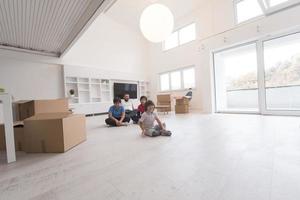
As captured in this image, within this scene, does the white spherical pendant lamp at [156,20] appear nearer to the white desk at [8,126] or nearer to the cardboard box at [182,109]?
the cardboard box at [182,109]

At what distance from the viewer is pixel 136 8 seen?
6652mm

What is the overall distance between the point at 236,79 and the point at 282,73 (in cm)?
184

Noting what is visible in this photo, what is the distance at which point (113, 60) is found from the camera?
7.91 meters

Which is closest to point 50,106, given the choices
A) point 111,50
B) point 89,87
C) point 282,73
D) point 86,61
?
point 89,87

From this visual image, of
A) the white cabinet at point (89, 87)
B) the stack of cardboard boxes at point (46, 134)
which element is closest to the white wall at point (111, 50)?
the white cabinet at point (89, 87)

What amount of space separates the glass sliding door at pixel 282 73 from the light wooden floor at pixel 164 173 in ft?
10.1

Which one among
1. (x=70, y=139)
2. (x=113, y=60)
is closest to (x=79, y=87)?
(x=113, y=60)

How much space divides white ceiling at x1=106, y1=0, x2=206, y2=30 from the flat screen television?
3.27 m

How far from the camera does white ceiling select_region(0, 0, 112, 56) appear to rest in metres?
2.82

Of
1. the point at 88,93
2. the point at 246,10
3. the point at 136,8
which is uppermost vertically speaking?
the point at 136,8

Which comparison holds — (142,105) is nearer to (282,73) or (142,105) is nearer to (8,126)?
(8,126)

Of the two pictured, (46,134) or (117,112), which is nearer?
(46,134)

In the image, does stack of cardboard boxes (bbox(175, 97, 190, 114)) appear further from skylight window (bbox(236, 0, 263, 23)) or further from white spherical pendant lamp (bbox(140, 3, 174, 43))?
skylight window (bbox(236, 0, 263, 23))

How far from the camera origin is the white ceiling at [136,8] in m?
6.28
